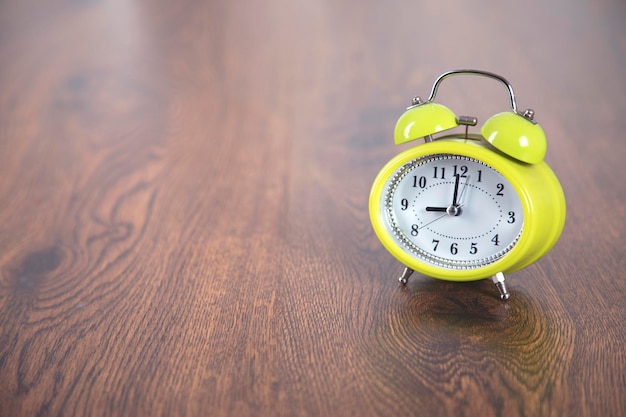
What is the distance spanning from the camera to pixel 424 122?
104cm

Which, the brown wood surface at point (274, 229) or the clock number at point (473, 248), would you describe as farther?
the clock number at point (473, 248)

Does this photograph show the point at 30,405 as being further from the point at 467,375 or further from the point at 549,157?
the point at 549,157

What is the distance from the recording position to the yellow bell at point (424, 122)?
1.04 meters

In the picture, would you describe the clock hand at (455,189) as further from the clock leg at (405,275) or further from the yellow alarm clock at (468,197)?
the clock leg at (405,275)

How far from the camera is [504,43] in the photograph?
2420mm

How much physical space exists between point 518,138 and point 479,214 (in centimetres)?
13

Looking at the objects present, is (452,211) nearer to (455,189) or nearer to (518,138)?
(455,189)

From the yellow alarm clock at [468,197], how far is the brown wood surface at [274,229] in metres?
0.06

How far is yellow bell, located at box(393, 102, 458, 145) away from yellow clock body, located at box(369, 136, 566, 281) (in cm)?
3

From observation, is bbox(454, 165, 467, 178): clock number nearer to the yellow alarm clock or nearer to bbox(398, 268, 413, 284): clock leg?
the yellow alarm clock

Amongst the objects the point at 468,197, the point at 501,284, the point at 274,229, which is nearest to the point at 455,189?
the point at 468,197

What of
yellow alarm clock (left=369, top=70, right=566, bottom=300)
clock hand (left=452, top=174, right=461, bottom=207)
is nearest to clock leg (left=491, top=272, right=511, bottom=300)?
yellow alarm clock (left=369, top=70, right=566, bottom=300)

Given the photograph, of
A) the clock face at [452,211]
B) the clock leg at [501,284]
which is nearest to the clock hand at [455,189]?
the clock face at [452,211]

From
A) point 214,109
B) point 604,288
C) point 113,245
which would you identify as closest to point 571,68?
point 214,109
